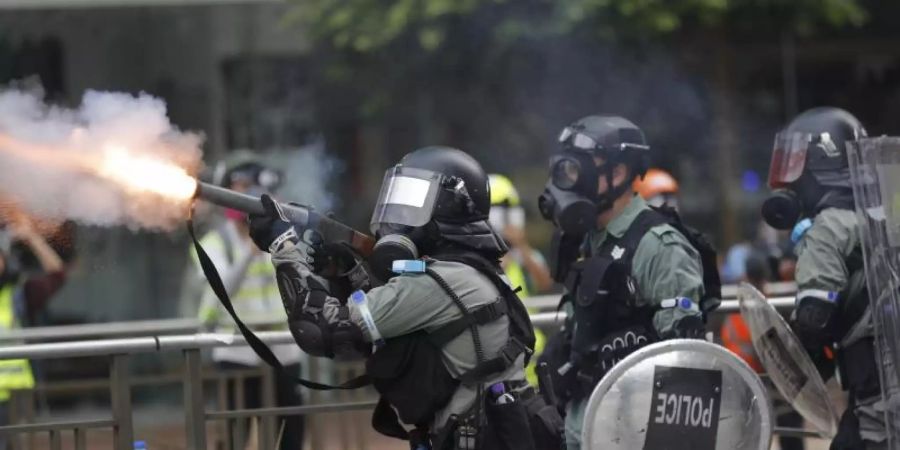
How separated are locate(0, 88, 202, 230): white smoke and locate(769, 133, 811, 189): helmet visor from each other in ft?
8.01

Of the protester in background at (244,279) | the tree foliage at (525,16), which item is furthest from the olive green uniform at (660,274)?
the tree foliage at (525,16)

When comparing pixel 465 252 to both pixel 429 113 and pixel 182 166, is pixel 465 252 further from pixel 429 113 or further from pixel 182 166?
pixel 429 113

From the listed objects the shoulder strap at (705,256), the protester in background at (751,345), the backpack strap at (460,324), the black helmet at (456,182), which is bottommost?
the protester in background at (751,345)

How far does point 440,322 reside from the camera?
4.77m

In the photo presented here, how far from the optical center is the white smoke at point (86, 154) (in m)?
5.13

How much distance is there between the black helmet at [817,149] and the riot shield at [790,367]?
559mm

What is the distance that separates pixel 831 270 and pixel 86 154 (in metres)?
2.82

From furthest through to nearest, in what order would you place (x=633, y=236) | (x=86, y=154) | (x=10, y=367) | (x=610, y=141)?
(x=10, y=367), (x=610, y=141), (x=633, y=236), (x=86, y=154)

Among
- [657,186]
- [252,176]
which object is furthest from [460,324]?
[657,186]

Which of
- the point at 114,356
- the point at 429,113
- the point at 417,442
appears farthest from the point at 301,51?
the point at 417,442

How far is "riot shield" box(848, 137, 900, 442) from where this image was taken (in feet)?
16.6

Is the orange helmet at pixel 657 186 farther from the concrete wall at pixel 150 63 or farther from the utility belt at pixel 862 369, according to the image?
the concrete wall at pixel 150 63

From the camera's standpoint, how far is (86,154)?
5.13 meters

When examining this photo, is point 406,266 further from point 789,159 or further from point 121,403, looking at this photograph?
point 789,159
